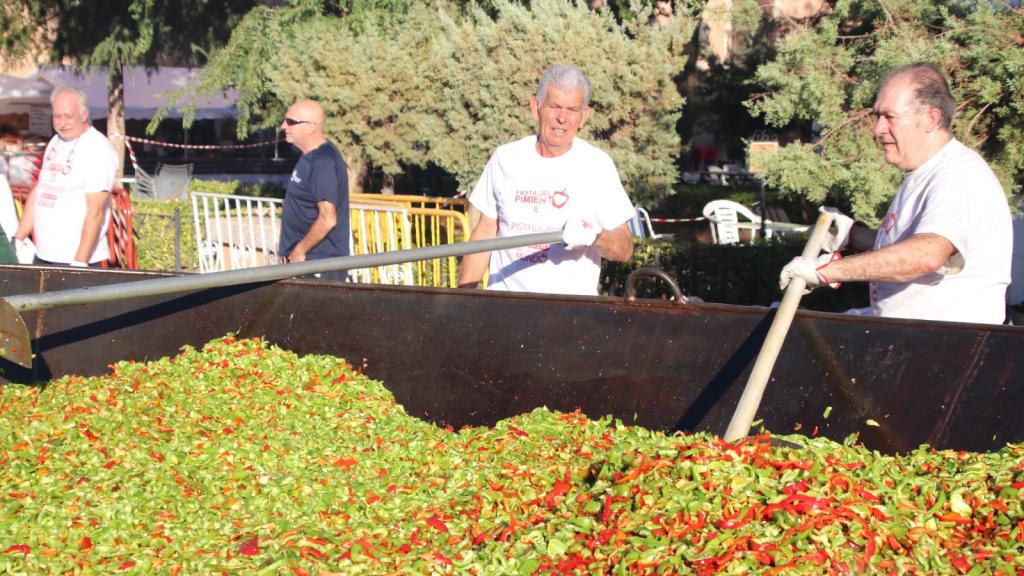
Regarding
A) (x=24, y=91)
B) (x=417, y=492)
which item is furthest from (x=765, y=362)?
(x=24, y=91)

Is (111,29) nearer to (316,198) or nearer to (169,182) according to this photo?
(169,182)

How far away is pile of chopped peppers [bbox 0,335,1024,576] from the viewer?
274 cm

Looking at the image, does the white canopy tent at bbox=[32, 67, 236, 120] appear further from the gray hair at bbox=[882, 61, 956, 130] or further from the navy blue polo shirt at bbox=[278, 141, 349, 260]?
the gray hair at bbox=[882, 61, 956, 130]

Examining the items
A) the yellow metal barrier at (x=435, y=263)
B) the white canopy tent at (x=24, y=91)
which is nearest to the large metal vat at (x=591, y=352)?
the yellow metal barrier at (x=435, y=263)

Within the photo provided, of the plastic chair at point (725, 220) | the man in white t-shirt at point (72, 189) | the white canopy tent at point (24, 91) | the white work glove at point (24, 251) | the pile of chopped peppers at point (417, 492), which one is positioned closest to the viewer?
the pile of chopped peppers at point (417, 492)

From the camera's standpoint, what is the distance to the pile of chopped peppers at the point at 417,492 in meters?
2.74

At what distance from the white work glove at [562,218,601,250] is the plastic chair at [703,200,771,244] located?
649cm

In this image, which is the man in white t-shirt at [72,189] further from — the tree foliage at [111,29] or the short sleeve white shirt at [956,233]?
the tree foliage at [111,29]

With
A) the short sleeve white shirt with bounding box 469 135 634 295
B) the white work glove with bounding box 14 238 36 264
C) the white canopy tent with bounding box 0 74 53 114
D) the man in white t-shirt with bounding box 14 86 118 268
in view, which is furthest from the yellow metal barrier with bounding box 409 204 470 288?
the white canopy tent with bounding box 0 74 53 114

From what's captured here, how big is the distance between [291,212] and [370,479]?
2.72 m

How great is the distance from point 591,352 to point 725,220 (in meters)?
7.54

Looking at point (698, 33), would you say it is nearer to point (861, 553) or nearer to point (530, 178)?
point (530, 178)

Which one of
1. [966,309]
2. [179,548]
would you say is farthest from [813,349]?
[179,548]

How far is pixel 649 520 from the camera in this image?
2811 millimetres
